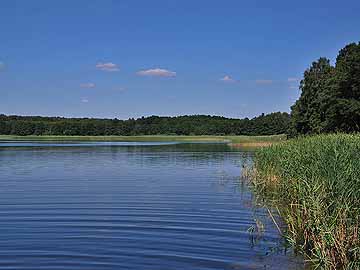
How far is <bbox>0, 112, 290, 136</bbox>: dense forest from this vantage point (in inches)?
5699

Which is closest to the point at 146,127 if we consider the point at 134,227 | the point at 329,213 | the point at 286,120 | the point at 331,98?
the point at 286,120

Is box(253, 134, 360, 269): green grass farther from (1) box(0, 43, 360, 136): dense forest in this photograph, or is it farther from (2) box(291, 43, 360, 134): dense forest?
(1) box(0, 43, 360, 136): dense forest

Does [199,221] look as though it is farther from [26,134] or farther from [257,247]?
[26,134]

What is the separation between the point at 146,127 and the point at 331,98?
346 feet

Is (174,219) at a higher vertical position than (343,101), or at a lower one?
lower

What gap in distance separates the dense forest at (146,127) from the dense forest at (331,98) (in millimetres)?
68078

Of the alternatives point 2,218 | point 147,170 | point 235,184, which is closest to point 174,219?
point 2,218

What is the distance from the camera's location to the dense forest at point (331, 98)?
51156 millimetres

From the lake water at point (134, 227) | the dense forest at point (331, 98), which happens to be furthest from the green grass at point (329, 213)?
the dense forest at point (331, 98)

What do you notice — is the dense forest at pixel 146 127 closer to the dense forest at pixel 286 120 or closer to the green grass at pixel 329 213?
the dense forest at pixel 286 120

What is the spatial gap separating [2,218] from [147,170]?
18.2 meters

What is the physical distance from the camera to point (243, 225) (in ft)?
46.6

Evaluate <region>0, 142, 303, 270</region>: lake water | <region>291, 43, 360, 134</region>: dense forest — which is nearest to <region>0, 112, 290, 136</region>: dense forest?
<region>291, 43, 360, 134</region>: dense forest

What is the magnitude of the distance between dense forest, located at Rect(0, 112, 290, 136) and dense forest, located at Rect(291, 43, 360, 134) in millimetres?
68078
